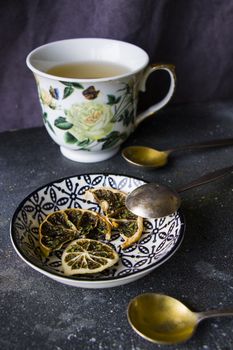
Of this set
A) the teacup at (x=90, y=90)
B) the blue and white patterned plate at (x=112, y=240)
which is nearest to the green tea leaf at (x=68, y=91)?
the teacup at (x=90, y=90)

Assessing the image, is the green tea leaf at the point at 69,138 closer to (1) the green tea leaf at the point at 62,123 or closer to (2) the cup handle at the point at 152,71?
(1) the green tea leaf at the point at 62,123

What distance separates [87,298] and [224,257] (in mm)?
165

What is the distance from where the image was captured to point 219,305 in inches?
18.3

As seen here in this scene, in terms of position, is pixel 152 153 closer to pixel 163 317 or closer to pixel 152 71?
pixel 152 71

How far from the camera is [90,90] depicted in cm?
62

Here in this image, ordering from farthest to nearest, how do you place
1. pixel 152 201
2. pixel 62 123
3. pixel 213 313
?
pixel 62 123, pixel 152 201, pixel 213 313

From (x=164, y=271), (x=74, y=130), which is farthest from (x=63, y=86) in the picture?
(x=164, y=271)

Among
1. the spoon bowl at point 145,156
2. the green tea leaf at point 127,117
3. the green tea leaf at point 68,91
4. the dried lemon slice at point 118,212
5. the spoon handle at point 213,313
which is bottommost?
the spoon bowl at point 145,156

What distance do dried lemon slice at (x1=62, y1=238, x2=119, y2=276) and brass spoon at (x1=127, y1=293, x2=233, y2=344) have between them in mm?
59

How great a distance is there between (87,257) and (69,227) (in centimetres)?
7

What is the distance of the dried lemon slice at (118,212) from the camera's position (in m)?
0.56

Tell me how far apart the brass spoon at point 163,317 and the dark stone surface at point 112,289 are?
0.04 feet

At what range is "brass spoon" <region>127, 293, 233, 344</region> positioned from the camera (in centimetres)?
42

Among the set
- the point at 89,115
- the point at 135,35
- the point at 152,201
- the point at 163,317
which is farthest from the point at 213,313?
the point at 135,35
